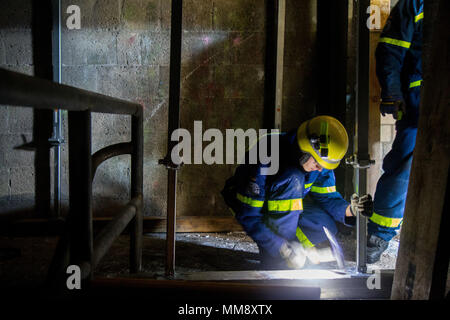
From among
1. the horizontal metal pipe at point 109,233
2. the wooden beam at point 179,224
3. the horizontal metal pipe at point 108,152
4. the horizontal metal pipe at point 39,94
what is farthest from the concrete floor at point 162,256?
the horizontal metal pipe at point 39,94

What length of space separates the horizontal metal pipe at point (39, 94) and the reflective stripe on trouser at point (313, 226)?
6.72ft

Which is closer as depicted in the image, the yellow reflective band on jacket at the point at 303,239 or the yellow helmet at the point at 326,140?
the yellow helmet at the point at 326,140

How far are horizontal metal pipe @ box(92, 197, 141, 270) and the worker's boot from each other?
187 centimetres

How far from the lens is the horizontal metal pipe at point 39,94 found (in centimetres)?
59

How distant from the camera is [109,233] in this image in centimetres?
124

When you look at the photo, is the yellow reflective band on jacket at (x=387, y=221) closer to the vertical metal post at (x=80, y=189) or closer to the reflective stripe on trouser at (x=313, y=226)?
the reflective stripe on trouser at (x=313, y=226)

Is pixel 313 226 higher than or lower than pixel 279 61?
lower

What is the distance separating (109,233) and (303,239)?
69.5 inches

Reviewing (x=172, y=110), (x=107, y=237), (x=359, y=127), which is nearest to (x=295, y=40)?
(x=359, y=127)

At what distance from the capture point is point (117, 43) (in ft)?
10.6

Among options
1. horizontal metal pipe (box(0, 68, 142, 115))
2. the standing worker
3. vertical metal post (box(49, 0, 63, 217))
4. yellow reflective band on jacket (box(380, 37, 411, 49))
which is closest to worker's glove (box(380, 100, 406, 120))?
the standing worker

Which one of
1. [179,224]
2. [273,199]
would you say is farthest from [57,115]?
[273,199]

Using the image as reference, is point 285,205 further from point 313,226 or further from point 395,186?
point 395,186
